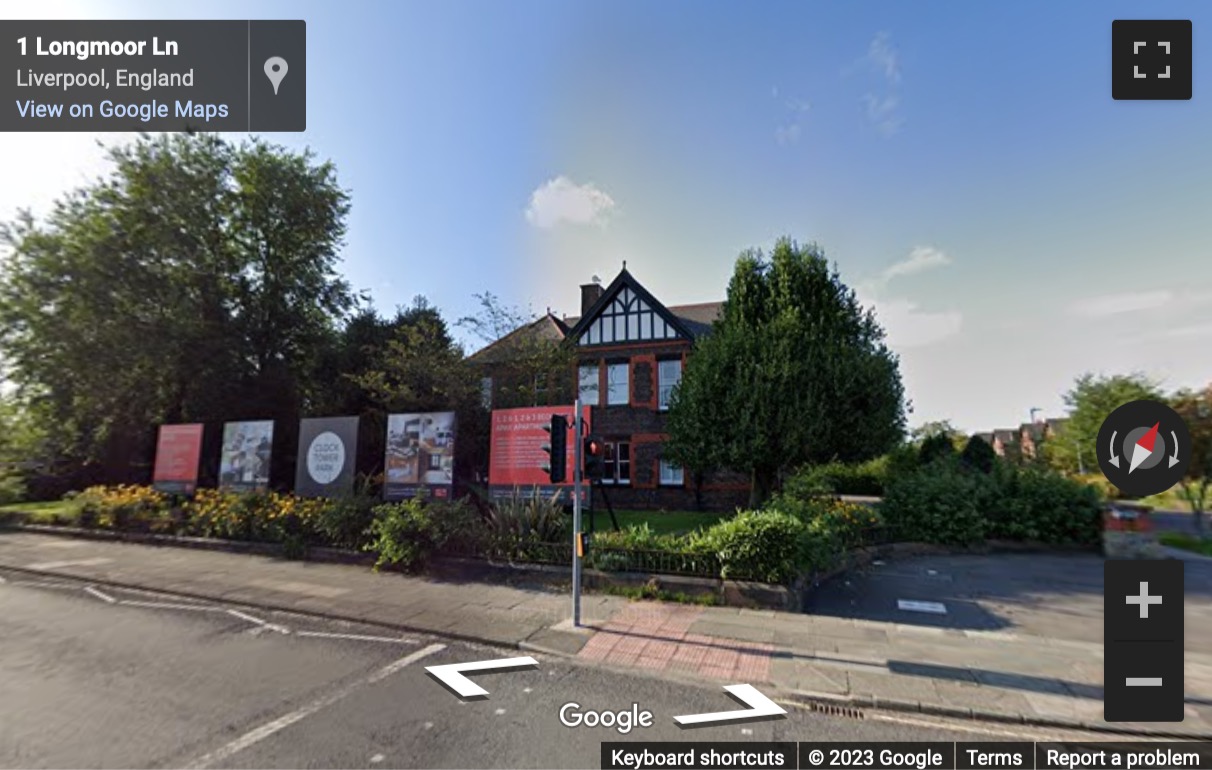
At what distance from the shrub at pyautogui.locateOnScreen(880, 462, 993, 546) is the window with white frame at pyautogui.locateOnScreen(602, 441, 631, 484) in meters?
11.9

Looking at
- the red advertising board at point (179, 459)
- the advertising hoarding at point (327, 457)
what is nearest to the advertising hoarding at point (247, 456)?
the red advertising board at point (179, 459)

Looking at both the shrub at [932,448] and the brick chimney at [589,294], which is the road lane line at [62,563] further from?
the shrub at [932,448]

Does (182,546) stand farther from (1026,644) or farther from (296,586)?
(1026,644)

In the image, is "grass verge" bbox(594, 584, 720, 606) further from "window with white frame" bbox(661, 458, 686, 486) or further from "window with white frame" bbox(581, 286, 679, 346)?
"window with white frame" bbox(581, 286, 679, 346)

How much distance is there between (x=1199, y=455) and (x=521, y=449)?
11002 mm

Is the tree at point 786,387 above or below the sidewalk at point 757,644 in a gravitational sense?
above

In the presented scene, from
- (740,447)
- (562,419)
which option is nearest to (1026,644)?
(562,419)

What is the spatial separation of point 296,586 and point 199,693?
5.13 metres

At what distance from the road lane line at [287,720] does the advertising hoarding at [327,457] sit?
8595mm

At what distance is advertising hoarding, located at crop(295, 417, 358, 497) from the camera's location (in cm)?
1448

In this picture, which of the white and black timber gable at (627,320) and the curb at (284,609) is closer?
the curb at (284,609)

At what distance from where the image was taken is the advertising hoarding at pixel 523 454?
12.6 metres

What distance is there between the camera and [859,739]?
4.92 m

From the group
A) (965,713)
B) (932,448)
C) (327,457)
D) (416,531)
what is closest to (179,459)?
(327,457)
